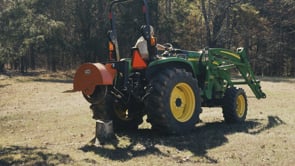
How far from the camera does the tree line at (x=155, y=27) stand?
2906 centimetres

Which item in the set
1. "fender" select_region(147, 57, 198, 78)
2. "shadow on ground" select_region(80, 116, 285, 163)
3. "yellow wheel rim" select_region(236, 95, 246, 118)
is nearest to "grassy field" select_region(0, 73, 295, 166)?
"shadow on ground" select_region(80, 116, 285, 163)

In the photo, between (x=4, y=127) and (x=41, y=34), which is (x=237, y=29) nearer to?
(x=41, y=34)

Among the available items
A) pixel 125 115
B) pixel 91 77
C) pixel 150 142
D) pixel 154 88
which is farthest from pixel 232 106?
pixel 91 77

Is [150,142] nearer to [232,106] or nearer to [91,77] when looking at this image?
[91,77]

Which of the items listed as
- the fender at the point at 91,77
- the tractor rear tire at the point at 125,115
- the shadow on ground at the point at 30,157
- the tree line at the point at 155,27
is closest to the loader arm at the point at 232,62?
the tractor rear tire at the point at 125,115

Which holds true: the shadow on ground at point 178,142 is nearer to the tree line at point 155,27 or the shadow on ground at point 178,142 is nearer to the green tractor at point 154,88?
the green tractor at point 154,88

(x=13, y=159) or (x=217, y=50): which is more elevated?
(x=217, y=50)

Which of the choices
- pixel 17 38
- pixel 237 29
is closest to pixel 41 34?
pixel 17 38

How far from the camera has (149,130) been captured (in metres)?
9.00

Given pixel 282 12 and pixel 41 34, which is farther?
pixel 282 12

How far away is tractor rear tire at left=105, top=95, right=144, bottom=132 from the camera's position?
8726 millimetres

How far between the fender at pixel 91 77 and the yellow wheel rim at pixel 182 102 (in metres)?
1.43

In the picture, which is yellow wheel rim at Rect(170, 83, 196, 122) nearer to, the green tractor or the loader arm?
the green tractor

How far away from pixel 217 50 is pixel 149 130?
285 centimetres
